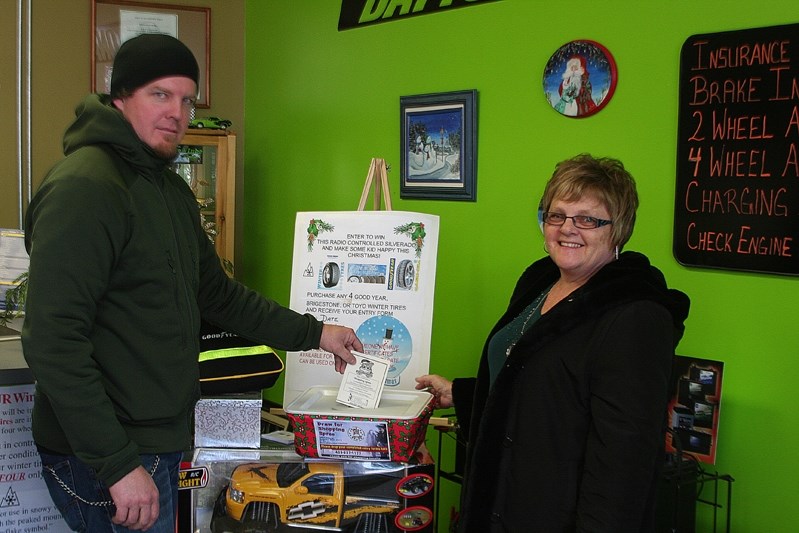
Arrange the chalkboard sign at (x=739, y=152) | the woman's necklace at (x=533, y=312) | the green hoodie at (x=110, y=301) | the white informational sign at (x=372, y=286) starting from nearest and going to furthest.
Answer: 1. the green hoodie at (x=110, y=301)
2. the woman's necklace at (x=533, y=312)
3. the chalkboard sign at (x=739, y=152)
4. the white informational sign at (x=372, y=286)

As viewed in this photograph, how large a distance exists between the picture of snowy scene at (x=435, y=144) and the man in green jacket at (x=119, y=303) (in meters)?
1.85

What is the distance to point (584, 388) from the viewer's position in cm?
158

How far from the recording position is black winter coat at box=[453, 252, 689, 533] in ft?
4.98

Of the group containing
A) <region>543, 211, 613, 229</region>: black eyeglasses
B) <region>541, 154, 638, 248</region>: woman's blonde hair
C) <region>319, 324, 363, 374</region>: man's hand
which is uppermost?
<region>541, 154, 638, 248</region>: woman's blonde hair

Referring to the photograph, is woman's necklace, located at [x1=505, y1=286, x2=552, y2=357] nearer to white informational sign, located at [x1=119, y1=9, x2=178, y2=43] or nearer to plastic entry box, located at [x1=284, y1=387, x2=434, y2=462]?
plastic entry box, located at [x1=284, y1=387, x2=434, y2=462]

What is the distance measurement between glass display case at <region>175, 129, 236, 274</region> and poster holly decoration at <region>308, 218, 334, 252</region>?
1.84 metres

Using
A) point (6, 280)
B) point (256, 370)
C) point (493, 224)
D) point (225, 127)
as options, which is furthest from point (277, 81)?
point (256, 370)

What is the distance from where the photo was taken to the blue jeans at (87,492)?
1.66 meters

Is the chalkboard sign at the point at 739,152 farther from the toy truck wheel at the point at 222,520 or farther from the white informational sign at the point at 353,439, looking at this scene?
the toy truck wheel at the point at 222,520

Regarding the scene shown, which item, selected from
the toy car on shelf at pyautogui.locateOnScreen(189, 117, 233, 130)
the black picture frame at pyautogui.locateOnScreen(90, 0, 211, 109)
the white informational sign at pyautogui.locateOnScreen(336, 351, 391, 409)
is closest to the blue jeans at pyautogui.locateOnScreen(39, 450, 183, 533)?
the white informational sign at pyautogui.locateOnScreen(336, 351, 391, 409)

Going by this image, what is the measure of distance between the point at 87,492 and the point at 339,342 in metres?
0.79

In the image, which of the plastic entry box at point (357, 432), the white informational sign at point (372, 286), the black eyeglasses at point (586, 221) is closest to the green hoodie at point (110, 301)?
the plastic entry box at point (357, 432)

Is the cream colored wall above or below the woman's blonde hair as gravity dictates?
above

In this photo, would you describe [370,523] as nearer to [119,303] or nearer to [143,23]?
[119,303]
